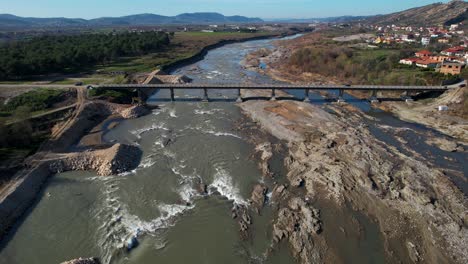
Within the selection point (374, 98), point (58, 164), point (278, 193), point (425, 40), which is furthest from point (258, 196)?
point (425, 40)

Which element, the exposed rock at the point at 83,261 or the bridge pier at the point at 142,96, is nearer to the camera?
the exposed rock at the point at 83,261

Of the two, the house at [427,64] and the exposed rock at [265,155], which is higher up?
the house at [427,64]

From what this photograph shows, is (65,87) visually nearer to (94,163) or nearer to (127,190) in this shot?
(94,163)

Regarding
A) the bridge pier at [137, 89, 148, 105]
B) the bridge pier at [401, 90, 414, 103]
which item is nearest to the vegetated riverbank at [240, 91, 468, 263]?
the bridge pier at [401, 90, 414, 103]

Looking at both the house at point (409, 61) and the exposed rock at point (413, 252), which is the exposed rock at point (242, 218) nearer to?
the exposed rock at point (413, 252)

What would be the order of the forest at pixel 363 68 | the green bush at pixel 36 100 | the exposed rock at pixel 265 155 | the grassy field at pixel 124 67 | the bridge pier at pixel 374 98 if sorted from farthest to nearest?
the grassy field at pixel 124 67 < the forest at pixel 363 68 < the bridge pier at pixel 374 98 < the green bush at pixel 36 100 < the exposed rock at pixel 265 155

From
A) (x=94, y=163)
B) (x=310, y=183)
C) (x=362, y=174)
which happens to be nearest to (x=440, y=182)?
(x=362, y=174)

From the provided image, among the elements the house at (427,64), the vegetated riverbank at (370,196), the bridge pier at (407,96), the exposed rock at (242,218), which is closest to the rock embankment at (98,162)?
the exposed rock at (242,218)
